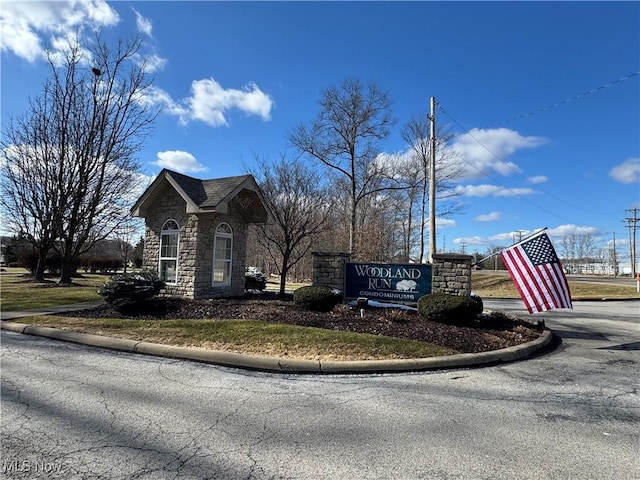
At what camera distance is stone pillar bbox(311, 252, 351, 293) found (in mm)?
11578

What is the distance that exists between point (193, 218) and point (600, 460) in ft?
40.3

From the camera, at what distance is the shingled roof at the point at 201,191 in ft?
42.4

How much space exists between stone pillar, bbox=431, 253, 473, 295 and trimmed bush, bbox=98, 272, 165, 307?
7.94m

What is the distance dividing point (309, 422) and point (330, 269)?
774 cm

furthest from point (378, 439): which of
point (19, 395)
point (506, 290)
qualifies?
point (506, 290)

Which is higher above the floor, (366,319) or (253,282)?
(253,282)

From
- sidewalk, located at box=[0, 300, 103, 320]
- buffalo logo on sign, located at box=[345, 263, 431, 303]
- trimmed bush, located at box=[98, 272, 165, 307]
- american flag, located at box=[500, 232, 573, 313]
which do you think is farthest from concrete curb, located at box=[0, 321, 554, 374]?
sidewalk, located at box=[0, 300, 103, 320]

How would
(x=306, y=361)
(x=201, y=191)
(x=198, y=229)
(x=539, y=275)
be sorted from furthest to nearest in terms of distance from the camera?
1. (x=201, y=191)
2. (x=198, y=229)
3. (x=539, y=275)
4. (x=306, y=361)

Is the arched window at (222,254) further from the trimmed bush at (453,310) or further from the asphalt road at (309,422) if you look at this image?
the trimmed bush at (453,310)

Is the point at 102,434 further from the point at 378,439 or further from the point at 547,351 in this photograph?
the point at 547,351

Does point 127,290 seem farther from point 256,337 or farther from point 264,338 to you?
point 264,338

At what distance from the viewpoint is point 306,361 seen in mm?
6086

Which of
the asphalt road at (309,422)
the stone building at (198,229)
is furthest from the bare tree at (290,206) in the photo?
the asphalt road at (309,422)

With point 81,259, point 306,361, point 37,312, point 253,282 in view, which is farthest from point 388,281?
point 81,259
